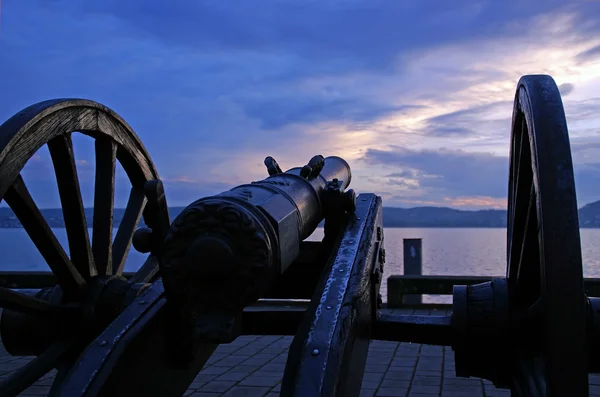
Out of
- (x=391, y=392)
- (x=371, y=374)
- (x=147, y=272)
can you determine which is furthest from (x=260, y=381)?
(x=147, y=272)

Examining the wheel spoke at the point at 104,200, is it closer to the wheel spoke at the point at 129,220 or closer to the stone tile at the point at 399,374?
the wheel spoke at the point at 129,220

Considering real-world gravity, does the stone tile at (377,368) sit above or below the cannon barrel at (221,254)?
below

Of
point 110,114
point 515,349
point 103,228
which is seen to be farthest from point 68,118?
point 515,349

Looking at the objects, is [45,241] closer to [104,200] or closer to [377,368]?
[104,200]

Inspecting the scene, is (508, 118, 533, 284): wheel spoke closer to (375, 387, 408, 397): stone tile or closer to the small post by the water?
(375, 387, 408, 397): stone tile

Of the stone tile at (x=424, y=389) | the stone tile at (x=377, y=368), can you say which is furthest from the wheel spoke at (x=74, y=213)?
the stone tile at (x=377, y=368)

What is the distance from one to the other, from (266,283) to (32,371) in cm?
137

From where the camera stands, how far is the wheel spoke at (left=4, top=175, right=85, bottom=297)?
127 inches

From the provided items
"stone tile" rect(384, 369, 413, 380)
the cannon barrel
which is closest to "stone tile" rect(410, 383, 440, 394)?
"stone tile" rect(384, 369, 413, 380)

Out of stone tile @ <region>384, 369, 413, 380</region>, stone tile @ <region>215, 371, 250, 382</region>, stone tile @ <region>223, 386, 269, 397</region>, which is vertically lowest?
stone tile @ <region>223, 386, 269, 397</region>

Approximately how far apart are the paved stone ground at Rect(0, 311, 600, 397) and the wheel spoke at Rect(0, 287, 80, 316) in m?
1.66

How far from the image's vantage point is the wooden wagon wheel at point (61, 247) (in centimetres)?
300

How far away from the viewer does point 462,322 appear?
311 cm

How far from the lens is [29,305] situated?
3.22 m
